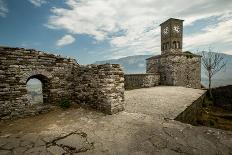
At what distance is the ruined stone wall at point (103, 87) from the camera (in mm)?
7211

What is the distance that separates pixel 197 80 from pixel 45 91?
22.5m

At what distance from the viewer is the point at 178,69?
22.6 m

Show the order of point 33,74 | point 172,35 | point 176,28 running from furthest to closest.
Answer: point 176,28
point 172,35
point 33,74

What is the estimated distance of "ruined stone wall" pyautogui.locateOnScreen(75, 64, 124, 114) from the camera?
7211 mm

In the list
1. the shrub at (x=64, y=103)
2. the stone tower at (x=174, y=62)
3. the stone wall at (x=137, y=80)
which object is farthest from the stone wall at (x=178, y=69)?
the shrub at (x=64, y=103)

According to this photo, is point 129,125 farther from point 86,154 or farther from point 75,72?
point 75,72

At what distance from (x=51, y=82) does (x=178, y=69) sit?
18389 mm

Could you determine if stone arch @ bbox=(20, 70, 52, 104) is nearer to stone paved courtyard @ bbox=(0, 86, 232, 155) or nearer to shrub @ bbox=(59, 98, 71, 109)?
shrub @ bbox=(59, 98, 71, 109)

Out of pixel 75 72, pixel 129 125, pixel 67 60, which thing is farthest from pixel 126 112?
pixel 67 60

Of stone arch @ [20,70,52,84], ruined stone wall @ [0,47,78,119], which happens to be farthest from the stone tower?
stone arch @ [20,70,52,84]

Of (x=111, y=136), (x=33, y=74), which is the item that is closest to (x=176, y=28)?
(x=33, y=74)

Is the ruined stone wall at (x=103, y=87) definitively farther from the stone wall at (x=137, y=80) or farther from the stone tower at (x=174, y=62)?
the stone tower at (x=174, y=62)

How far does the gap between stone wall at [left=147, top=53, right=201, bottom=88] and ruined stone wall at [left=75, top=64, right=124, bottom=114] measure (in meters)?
16.1

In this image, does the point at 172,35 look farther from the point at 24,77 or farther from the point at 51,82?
the point at 24,77
